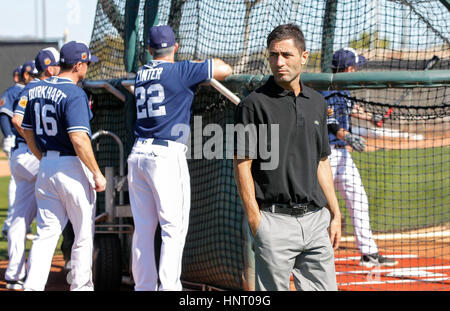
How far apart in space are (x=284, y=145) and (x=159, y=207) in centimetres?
165

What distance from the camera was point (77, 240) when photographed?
198 inches

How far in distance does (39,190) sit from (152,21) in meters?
1.73

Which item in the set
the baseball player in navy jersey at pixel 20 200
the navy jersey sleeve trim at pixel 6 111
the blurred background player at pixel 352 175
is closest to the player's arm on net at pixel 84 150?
the baseball player in navy jersey at pixel 20 200

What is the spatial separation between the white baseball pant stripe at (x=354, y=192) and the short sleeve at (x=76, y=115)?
2.37m

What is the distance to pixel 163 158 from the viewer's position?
4766 mm

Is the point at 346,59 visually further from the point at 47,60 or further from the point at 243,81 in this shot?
the point at 47,60

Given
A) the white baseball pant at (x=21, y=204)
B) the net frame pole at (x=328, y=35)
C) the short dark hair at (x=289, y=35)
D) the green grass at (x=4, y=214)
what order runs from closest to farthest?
the short dark hair at (x=289, y=35) → the white baseball pant at (x=21, y=204) → the net frame pole at (x=328, y=35) → the green grass at (x=4, y=214)

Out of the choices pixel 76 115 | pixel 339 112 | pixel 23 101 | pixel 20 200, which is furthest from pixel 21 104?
pixel 339 112

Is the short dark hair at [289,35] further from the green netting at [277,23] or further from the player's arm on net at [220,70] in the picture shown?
the green netting at [277,23]

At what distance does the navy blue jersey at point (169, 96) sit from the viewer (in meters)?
4.81

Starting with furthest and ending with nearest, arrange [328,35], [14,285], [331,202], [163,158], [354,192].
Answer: [328,35] → [354,192] → [14,285] → [163,158] → [331,202]

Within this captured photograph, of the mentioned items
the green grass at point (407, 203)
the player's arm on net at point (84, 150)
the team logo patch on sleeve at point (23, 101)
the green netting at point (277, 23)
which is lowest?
the green grass at point (407, 203)

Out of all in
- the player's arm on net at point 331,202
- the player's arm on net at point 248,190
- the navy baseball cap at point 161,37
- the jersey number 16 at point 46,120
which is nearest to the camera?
the player's arm on net at point 248,190
